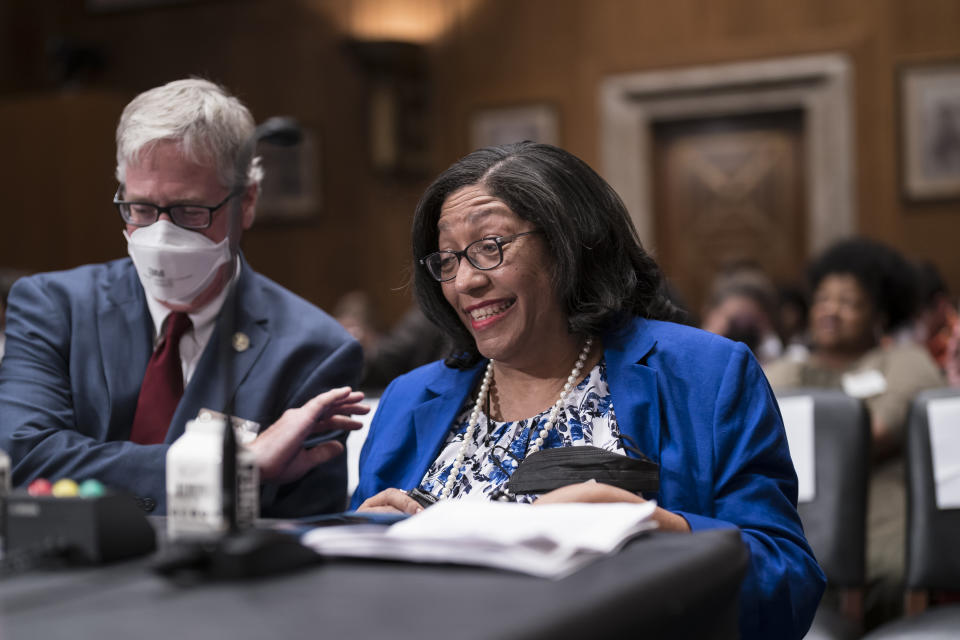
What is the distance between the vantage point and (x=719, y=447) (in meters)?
1.79

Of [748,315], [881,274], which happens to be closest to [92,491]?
[881,274]

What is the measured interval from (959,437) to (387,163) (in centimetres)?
611

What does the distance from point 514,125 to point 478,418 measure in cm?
622

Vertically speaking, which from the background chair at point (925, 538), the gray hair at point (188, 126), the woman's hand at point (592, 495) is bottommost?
the background chair at point (925, 538)

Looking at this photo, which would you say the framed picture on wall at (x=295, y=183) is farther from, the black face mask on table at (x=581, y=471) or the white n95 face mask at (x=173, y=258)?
the black face mask on table at (x=581, y=471)

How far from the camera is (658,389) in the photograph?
1.90 m

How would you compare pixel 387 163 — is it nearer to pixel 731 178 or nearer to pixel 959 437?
pixel 731 178

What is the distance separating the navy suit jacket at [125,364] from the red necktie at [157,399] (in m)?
0.02

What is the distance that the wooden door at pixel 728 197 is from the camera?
7766 mm

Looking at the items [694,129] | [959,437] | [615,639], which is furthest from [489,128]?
[615,639]

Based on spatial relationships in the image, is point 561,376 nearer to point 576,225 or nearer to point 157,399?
point 576,225

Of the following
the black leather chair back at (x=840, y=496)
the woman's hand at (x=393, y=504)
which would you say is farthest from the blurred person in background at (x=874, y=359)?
the woman's hand at (x=393, y=504)

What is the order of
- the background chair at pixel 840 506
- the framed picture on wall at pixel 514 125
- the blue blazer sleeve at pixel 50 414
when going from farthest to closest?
the framed picture on wall at pixel 514 125 < the background chair at pixel 840 506 < the blue blazer sleeve at pixel 50 414

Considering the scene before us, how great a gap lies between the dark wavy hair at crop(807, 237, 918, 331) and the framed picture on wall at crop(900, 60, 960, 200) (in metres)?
3.13
